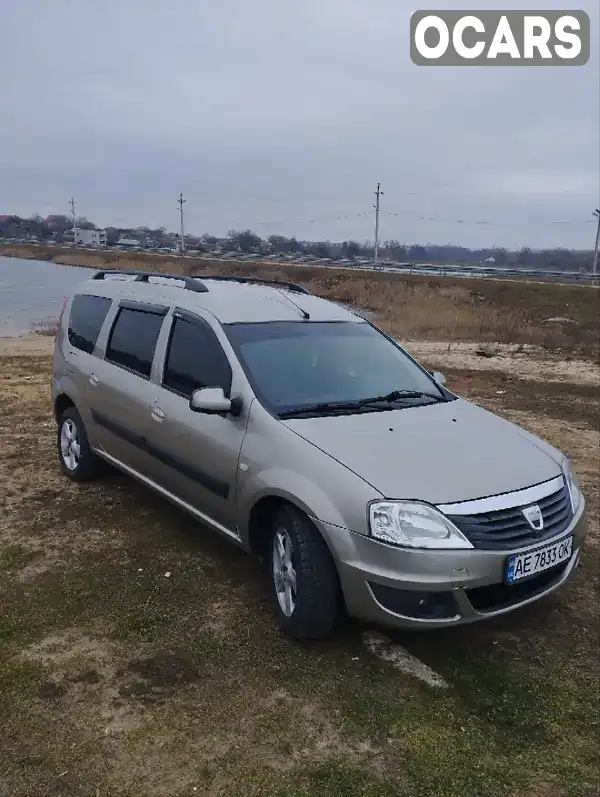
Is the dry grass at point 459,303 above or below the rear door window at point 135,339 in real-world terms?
below

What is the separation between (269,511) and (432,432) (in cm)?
99

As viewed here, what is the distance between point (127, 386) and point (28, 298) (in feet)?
107

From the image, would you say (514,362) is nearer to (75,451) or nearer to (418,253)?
(75,451)

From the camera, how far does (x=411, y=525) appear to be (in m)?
3.21

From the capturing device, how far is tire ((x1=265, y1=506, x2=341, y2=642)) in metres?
→ 3.41

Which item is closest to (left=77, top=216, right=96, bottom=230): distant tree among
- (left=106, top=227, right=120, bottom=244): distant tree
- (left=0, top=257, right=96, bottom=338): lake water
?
(left=106, top=227, right=120, bottom=244): distant tree

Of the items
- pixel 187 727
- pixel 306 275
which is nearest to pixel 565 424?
pixel 187 727

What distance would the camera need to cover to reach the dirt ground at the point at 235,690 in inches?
108

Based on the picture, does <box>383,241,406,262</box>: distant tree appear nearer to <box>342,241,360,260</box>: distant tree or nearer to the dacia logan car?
<box>342,241,360,260</box>: distant tree

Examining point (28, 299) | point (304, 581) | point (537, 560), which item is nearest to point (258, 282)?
point (304, 581)

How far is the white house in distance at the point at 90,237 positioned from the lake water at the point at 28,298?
64.2 metres

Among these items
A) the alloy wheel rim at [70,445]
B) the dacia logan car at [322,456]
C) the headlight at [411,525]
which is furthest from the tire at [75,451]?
the headlight at [411,525]

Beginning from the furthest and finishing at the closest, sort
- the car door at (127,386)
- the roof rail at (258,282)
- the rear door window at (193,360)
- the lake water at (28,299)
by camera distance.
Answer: the lake water at (28,299), the roof rail at (258,282), the car door at (127,386), the rear door window at (193,360)

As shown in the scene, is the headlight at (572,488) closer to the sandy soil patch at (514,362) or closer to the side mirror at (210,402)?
the side mirror at (210,402)
